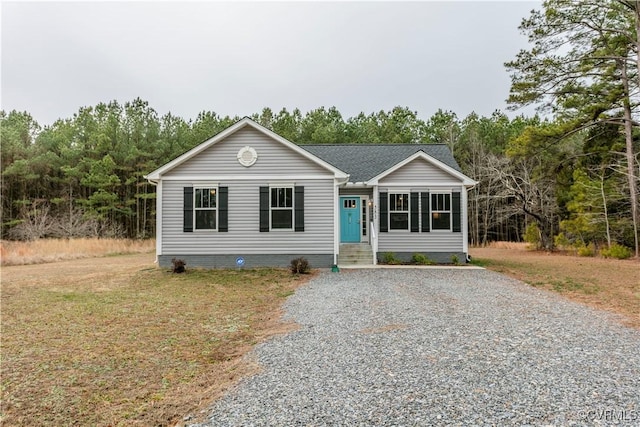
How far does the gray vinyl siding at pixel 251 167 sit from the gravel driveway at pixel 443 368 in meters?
6.11

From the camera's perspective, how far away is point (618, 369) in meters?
3.77

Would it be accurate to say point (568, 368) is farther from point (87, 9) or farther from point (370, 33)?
point (370, 33)

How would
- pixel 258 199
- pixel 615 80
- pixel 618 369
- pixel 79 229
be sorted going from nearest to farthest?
pixel 618 369 < pixel 258 199 < pixel 615 80 < pixel 79 229

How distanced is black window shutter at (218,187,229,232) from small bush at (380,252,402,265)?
5.69 m

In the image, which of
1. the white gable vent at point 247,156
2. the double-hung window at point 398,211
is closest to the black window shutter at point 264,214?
the white gable vent at point 247,156

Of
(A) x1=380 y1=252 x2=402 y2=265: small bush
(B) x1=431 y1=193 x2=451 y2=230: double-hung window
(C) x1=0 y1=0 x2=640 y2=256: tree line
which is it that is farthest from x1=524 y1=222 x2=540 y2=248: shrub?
(A) x1=380 y1=252 x2=402 y2=265: small bush

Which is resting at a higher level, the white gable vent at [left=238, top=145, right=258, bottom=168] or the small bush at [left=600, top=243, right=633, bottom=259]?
the white gable vent at [left=238, top=145, right=258, bottom=168]

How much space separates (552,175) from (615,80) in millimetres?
5663

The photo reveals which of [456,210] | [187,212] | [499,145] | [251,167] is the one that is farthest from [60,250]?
[499,145]

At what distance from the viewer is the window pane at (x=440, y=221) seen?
519 inches

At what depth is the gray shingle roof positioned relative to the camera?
14.5 meters

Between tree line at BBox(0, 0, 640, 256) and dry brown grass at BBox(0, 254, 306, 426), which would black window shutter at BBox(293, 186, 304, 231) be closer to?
dry brown grass at BBox(0, 254, 306, 426)

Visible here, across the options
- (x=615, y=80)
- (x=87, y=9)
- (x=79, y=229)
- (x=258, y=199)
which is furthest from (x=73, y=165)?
(x=615, y=80)

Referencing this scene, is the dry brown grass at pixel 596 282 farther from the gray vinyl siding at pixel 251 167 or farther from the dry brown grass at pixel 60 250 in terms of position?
the dry brown grass at pixel 60 250
